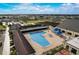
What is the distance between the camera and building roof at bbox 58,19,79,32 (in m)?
1.83

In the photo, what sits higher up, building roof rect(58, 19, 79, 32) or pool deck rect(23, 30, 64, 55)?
building roof rect(58, 19, 79, 32)

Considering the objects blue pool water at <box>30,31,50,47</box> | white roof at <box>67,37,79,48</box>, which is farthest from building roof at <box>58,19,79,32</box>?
blue pool water at <box>30,31,50,47</box>

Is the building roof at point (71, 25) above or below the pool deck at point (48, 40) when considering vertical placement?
above

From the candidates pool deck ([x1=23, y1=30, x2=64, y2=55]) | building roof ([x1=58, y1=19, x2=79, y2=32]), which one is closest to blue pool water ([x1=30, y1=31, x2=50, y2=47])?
pool deck ([x1=23, y1=30, x2=64, y2=55])

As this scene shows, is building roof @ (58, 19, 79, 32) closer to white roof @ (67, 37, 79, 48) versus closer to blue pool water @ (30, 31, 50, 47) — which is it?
white roof @ (67, 37, 79, 48)

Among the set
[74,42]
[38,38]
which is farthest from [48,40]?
[74,42]

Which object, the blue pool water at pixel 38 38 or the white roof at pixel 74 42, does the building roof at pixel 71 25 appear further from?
the blue pool water at pixel 38 38

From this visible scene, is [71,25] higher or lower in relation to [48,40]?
higher

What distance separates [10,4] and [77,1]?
3.05 feet

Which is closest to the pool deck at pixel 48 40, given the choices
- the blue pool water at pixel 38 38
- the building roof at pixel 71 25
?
the blue pool water at pixel 38 38

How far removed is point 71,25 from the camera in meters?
1.83

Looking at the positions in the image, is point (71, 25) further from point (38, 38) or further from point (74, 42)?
point (38, 38)

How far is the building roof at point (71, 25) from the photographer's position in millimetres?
1831

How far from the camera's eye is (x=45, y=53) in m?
1.81
